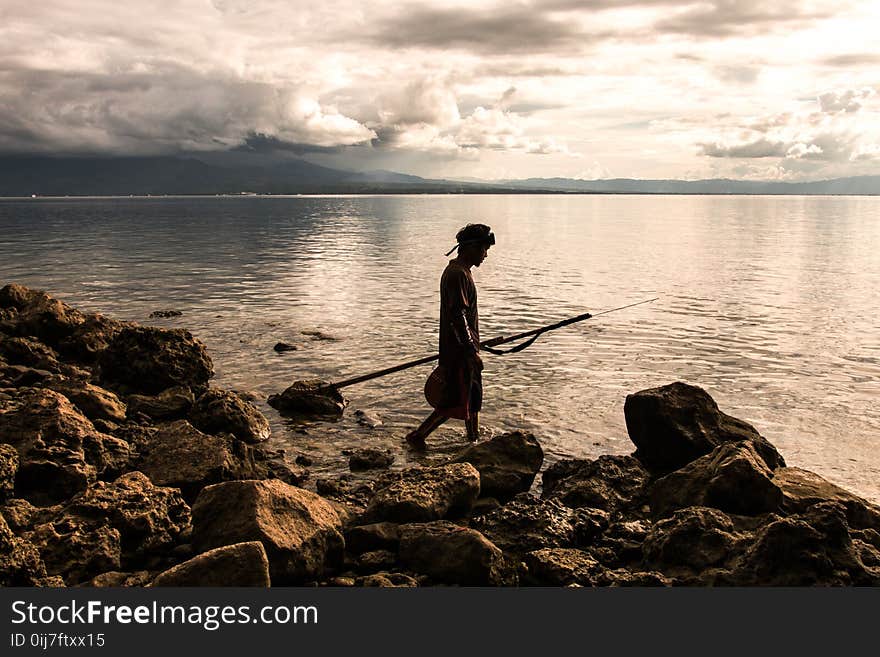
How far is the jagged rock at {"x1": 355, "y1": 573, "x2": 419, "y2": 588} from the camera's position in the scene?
6079 mm

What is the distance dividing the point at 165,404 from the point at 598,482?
7.29 meters

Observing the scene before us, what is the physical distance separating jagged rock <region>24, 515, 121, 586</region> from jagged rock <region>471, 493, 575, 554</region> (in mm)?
3449

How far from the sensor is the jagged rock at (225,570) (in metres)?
5.46

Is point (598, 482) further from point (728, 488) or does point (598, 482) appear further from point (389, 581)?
point (389, 581)

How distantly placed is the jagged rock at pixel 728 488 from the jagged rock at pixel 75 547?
5544mm

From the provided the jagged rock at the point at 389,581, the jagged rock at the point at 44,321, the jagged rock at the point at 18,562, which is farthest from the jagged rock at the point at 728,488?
the jagged rock at the point at 44,321

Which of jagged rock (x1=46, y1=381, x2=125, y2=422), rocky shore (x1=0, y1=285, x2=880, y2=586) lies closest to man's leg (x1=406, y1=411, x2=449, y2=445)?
rocky shore (x1=0, y1=285, x2=880, y2=586)

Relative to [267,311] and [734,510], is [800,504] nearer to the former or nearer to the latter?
[734,510]

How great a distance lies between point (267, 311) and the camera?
964 inches

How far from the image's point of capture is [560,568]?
6.41 m

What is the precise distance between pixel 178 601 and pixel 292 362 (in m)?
11.9

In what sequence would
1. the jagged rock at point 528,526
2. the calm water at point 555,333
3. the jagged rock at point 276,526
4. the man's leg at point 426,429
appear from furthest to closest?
the calm water at point 555,333, the man's leg at point 426,429, the jagged rock at point 528,526, the jagged rock at point 276,526

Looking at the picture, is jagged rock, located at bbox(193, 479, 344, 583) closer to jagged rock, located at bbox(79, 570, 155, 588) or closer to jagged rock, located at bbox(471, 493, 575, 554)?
jagged rock, located at bbox(79, 570, 155, 588)

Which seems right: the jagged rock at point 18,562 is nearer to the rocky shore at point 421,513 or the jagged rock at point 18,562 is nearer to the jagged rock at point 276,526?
the rocky shore at point 421,513
